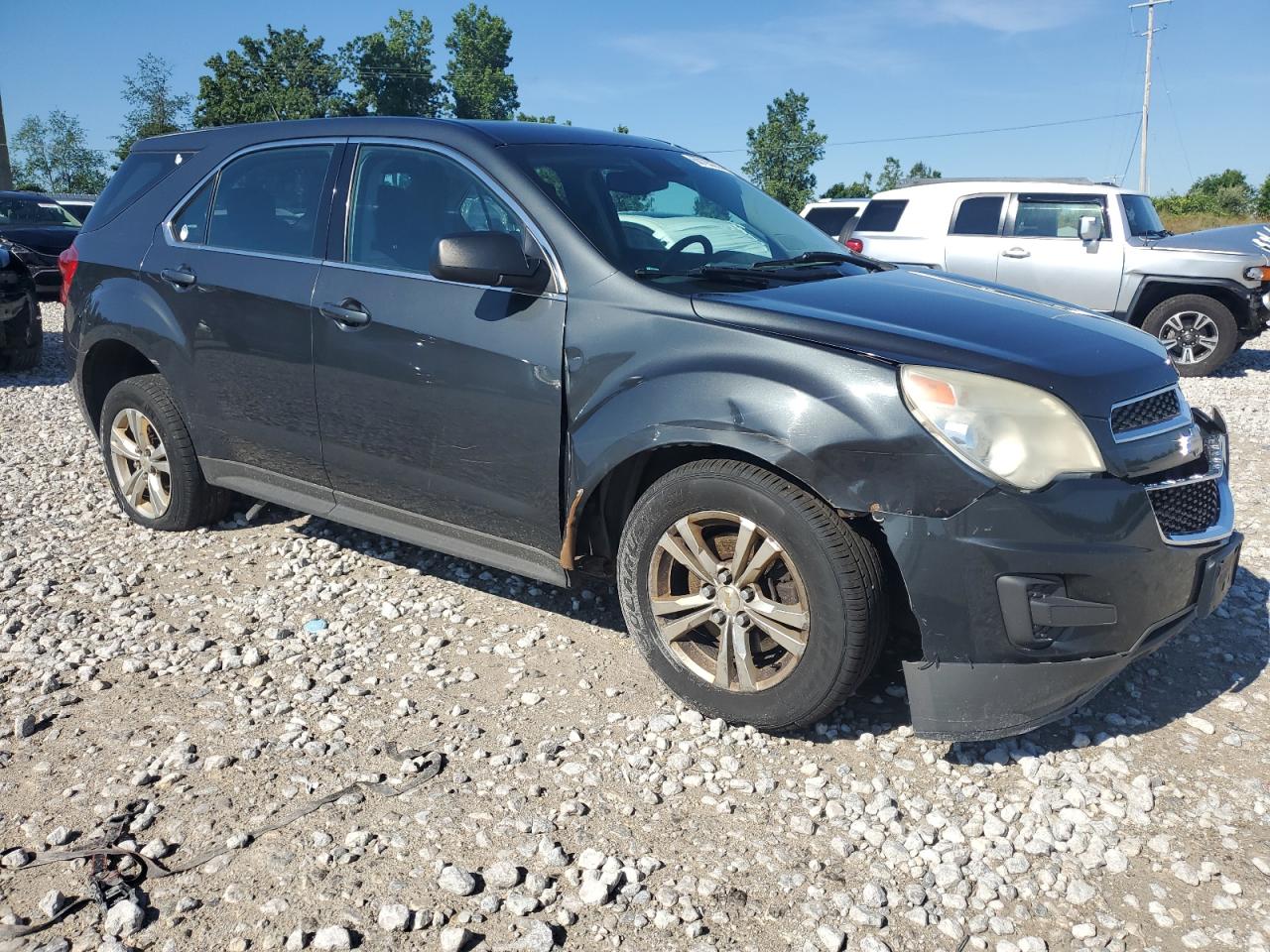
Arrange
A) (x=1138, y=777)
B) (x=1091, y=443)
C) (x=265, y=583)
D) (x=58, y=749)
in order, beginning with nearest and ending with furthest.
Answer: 1. (x=1091, y=443)
2. (x=1138, y=777)
3. (x=58, y=749)
4. (x=265, y=583)

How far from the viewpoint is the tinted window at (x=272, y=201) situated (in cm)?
409

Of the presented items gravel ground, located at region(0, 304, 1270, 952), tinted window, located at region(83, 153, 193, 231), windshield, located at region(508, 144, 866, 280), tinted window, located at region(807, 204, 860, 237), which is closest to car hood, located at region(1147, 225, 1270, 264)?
tinted window, located at region(807, 204, 860, 237)

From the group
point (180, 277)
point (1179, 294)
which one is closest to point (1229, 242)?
point (1179, 294)

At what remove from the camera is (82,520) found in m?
5.37

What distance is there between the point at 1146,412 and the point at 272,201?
3433mm

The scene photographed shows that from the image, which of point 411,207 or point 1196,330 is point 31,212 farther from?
point 1196,330

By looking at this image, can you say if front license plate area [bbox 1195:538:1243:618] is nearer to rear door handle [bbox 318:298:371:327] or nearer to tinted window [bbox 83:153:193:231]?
rear door handle [bbox 318:298:371:327]

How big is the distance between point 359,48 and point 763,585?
74.2m

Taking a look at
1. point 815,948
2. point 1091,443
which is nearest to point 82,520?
point 815,948

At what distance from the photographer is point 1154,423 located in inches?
116

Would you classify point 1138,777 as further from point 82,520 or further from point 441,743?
point 82,520

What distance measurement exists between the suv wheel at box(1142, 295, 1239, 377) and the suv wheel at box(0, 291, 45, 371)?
11.2 metres

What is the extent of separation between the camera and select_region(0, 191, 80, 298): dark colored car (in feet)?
49.6

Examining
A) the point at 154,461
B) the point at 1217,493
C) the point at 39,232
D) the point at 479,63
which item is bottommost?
the point at 154,461
